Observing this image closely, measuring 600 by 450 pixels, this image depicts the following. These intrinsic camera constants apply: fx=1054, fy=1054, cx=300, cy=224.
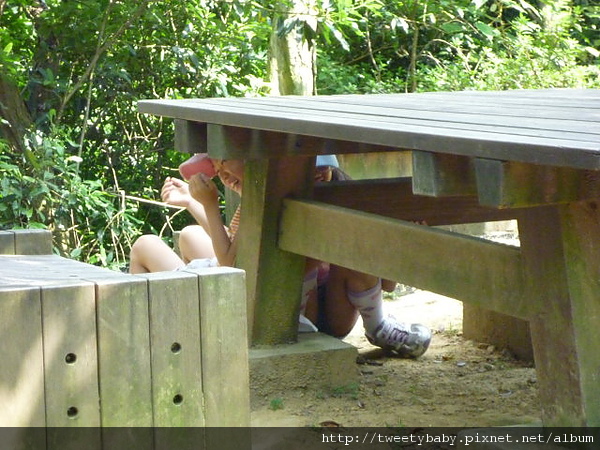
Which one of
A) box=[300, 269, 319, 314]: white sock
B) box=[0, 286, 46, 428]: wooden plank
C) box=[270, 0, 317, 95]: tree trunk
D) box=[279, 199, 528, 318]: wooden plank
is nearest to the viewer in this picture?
box=[0, 286, 46, 428]: wooden plank

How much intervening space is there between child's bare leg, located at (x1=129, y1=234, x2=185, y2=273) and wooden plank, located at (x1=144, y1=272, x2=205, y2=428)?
6.39 ft

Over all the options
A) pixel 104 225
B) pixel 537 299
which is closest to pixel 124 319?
pixel 537 299

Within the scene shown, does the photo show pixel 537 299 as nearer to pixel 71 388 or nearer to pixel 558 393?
pixel 558 393

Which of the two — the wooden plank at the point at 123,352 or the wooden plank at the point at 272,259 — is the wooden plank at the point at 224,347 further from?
the wooden plank at the point at 272,259

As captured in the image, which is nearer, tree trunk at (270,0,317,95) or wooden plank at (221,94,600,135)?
wooden plank at (221,94,600,135)

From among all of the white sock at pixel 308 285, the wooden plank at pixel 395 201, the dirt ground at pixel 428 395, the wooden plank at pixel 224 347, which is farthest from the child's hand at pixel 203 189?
the wooden plank at pixel 224 347

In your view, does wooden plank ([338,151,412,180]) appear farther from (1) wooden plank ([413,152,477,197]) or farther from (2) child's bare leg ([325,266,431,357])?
(1) wooden plank ([413,152,477,197])

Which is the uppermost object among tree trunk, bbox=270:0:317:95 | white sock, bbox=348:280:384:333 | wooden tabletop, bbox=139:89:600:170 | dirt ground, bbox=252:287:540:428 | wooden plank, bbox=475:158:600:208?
tree trunk, bbox=270:0:317:95

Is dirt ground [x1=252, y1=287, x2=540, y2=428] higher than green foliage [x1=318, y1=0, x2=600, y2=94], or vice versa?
green foliage [x1=318, y1=0, x2=600, y2=94]

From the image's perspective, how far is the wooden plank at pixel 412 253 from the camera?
2.82m

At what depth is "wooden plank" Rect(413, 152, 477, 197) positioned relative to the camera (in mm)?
2410

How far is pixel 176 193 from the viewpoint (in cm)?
462

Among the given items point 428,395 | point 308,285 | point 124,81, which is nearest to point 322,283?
point 308,285

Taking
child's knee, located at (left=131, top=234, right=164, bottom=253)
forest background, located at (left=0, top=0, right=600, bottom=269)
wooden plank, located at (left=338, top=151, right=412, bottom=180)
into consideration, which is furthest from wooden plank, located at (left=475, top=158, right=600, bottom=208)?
wooden plank, located at (left=338, top=151, right=412, bottom=180)
